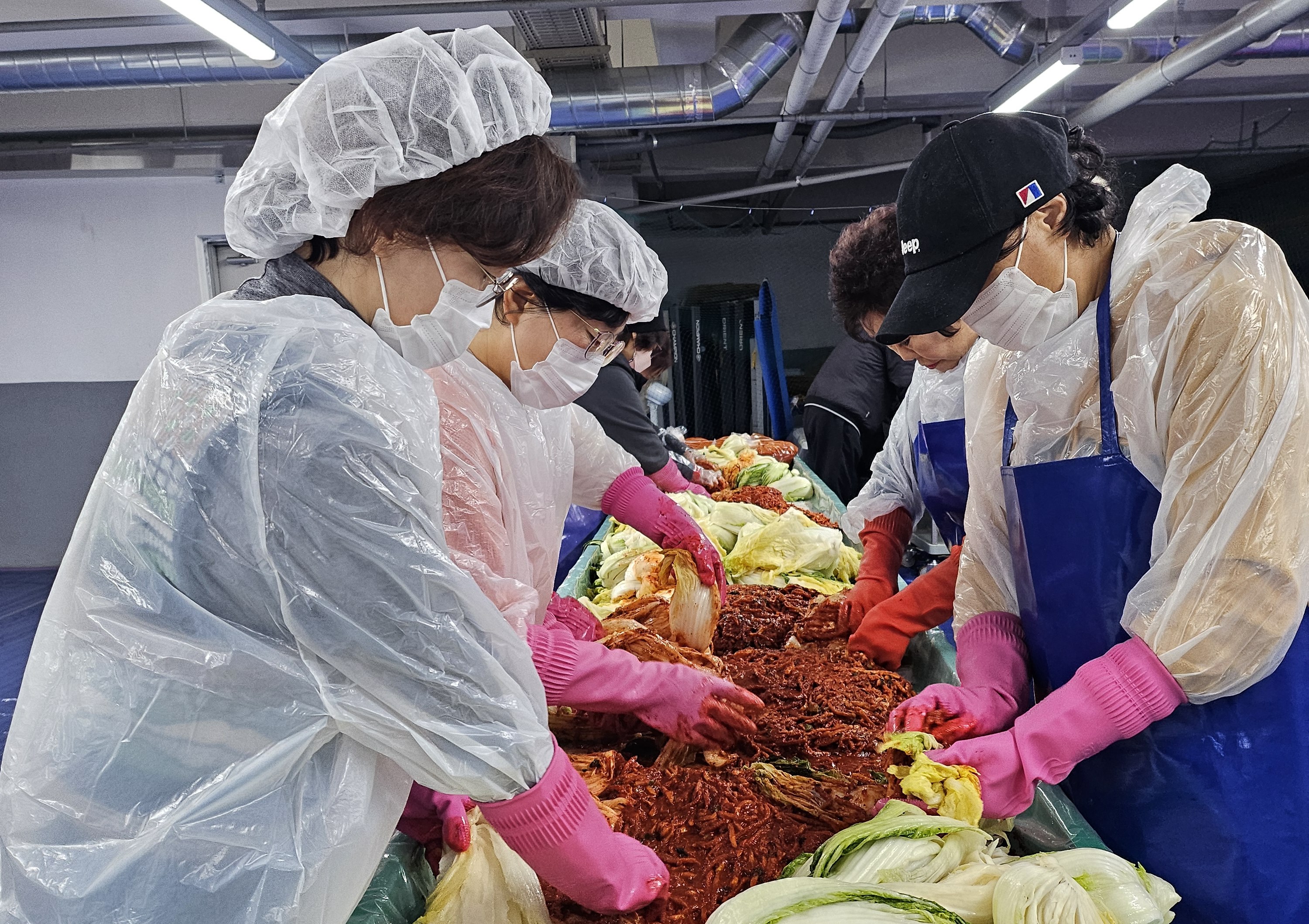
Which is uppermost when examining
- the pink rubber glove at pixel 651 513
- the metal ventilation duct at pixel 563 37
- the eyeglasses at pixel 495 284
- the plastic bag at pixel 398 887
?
the metal ventilation duct at pixel 563 37

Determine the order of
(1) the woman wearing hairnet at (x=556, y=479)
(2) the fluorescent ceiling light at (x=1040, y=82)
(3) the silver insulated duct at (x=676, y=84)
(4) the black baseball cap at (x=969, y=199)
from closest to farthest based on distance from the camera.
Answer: (4) the black baseball cap at (x=969, y=199), (1) the woman wearing hairnet at (x=556, y=479), (2) the fluorescent ceiling light at (x=1040, y=82), (3) the silver insulated duct at (x=676, y=84)

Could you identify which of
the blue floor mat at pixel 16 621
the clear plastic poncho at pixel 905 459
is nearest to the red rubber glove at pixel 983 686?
the clear plastic poncho at pixel 905 459

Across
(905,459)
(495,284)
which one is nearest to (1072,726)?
(495,284)

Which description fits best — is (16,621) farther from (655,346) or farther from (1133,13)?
(1133,13)

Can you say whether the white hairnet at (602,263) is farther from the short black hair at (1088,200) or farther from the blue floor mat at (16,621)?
the blue floor mat at (16,621)

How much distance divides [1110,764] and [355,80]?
1.99 m

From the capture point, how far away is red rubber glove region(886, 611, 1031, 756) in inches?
77.7

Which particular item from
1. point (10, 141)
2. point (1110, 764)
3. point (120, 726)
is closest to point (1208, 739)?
point (1110, 764)

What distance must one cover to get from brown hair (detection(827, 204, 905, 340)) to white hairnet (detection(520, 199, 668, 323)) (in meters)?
0.69

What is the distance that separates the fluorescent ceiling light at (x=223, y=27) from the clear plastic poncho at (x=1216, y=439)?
15.6 ft

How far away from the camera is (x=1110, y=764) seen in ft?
5.96

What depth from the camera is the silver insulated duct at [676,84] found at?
7711 mm

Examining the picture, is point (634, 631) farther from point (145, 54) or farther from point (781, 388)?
point (781, 388)

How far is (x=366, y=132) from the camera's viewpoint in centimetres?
146
